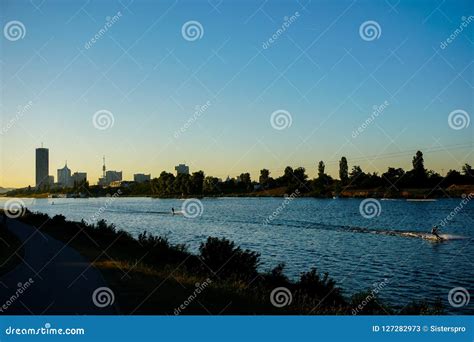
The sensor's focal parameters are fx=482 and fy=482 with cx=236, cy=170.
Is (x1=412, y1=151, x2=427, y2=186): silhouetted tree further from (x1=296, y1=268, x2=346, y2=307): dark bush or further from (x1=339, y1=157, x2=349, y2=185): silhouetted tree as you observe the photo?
(x1=296, y1=268, x2=346, y2=307): dark bush

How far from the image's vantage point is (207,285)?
51.2 ft

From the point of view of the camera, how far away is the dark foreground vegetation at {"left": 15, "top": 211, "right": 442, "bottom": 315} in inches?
507

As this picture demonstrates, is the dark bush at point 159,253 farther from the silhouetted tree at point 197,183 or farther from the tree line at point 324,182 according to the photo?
the silhouetted tree at point 197,183

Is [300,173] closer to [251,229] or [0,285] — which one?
[251,229]

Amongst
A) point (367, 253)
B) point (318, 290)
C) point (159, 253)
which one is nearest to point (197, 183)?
point (367, 253)

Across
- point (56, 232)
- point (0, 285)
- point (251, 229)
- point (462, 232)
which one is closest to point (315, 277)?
point (0, 285)

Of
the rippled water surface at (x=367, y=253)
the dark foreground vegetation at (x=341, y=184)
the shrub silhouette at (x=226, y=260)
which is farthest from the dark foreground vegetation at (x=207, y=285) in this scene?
the dark foreground vegetation at (x=341, y=184)

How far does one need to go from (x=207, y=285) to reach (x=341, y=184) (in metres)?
140

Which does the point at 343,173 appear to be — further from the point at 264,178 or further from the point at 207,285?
the point at 207,285

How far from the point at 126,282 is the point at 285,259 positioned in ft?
60.3

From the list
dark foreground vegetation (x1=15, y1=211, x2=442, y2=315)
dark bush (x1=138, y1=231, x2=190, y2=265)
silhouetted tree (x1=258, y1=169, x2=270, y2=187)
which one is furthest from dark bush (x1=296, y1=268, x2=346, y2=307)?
silhouetted tree (x1=258, y1=169, x2=270, y2=187)

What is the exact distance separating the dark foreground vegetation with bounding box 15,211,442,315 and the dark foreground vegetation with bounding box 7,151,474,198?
244ft

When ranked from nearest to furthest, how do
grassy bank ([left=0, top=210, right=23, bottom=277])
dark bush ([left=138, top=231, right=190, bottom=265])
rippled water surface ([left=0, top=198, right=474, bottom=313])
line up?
grassy bank ([left=0, top=210, right=23, bottom=277])
dark bush ([left=138, top=231, right=190, bottom=265])
rippled water surface ([left=0, top=198, right=474, bottom=313])

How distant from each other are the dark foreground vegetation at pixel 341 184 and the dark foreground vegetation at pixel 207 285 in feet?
244
